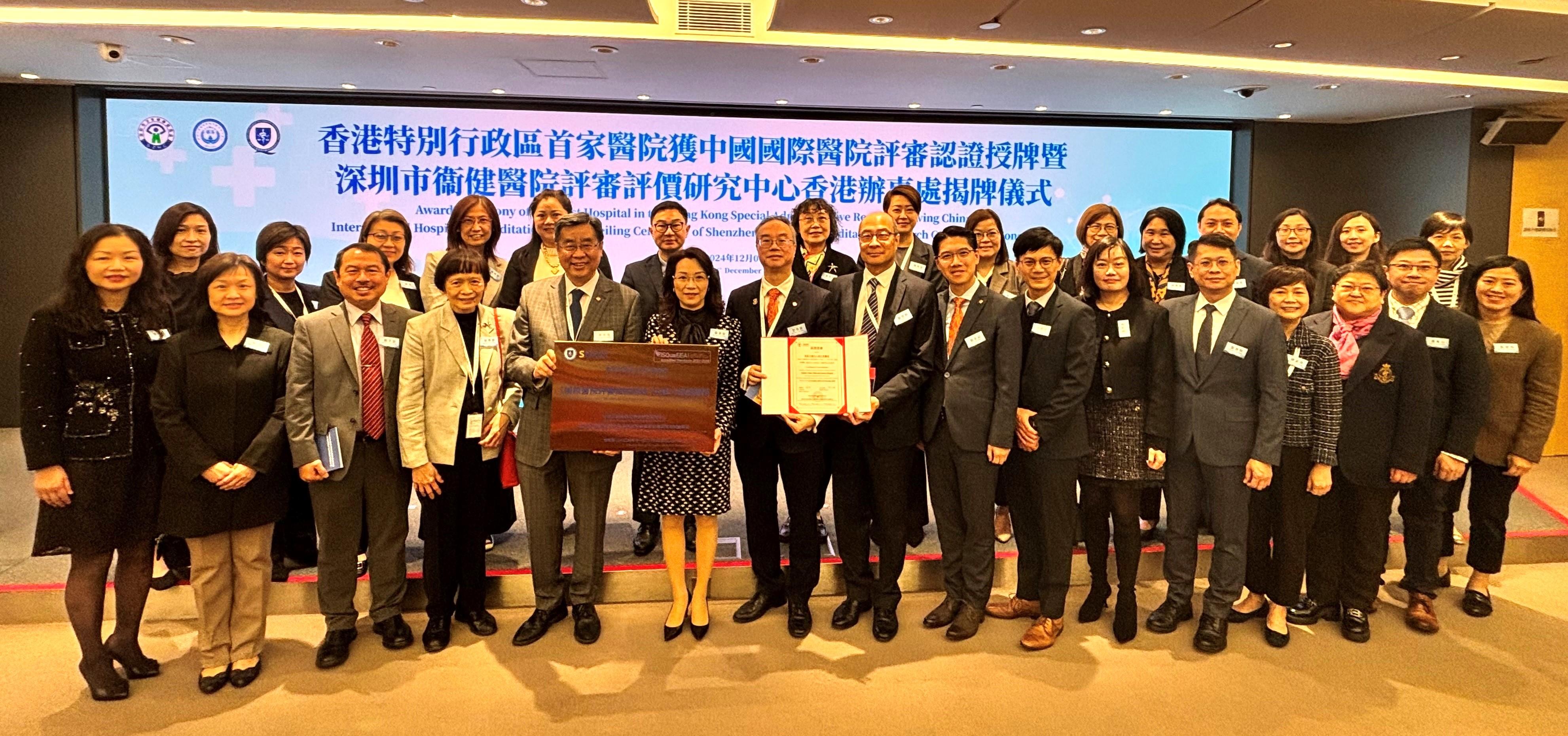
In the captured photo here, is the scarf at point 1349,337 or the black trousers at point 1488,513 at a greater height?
the scarf at point 1349,337

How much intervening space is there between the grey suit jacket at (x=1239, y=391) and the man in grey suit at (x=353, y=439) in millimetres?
2879

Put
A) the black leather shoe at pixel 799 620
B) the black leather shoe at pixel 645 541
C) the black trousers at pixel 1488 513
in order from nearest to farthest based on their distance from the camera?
the black leather shoe at pixel 799 620, the black trousers at pixel 1488 513, the black leather shoe at pixel 645 541

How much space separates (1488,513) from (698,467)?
3.36 metres

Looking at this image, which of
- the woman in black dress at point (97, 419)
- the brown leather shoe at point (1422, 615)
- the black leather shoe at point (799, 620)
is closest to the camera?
the woman in black dress at point (97, 419)

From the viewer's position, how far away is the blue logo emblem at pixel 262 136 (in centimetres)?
649

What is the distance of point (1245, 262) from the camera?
4289mm

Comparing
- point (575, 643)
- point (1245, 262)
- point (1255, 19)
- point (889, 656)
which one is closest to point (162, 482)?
point (575, 643)

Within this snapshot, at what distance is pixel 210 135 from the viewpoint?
6488 millimetres

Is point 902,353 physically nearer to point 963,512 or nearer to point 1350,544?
point 963,512

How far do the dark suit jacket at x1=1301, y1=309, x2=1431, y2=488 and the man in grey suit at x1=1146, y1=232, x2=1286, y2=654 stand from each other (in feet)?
1.18

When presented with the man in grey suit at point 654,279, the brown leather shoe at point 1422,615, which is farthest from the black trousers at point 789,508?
the brown leather shoe at point 1422,615

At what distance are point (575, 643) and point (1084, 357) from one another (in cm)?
218

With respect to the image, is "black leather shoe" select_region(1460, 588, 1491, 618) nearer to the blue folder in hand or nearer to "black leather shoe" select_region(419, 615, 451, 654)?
"black leather shoe" select_region(419, 615, 451, 654)

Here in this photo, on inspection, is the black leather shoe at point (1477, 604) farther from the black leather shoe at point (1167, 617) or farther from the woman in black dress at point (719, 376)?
the woman in black dress at point (719, 376)
